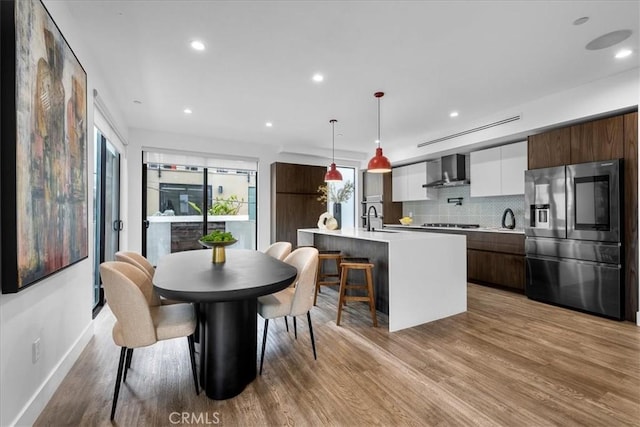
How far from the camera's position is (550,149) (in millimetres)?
3811

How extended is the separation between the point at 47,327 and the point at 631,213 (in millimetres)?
5273

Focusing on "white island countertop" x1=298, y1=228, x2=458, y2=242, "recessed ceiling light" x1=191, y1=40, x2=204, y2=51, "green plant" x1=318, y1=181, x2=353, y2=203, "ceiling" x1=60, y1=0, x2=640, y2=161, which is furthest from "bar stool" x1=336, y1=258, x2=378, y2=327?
"recessed ceiling light" x1=191, y1=40, x2=204, y2=51

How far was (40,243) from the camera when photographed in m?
1.64

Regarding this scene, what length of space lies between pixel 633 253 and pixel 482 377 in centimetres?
250

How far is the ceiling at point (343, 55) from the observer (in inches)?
84.2

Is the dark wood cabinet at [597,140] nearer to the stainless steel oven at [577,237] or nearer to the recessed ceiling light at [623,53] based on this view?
the stainless steel oven at [577,237]

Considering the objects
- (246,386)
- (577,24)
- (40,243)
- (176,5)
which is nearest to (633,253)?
(577,24)

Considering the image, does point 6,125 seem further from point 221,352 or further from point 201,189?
point 201,189

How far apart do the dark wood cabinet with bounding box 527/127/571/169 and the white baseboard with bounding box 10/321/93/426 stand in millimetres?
5358

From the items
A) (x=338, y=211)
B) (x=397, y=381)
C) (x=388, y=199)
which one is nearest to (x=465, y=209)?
(x=388, y=199)

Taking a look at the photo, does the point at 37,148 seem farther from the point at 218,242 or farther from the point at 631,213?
the point at 631,213

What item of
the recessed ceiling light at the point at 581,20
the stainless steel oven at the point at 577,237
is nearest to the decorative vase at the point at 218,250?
the recessed ceiling light at the point at 581,20

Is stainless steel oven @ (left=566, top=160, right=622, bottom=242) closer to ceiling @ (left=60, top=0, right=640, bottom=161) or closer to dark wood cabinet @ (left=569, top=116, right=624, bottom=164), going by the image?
dark wood cabinet @ (left=569, top=116, right=624, bottom=164)

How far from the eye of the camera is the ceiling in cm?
214
